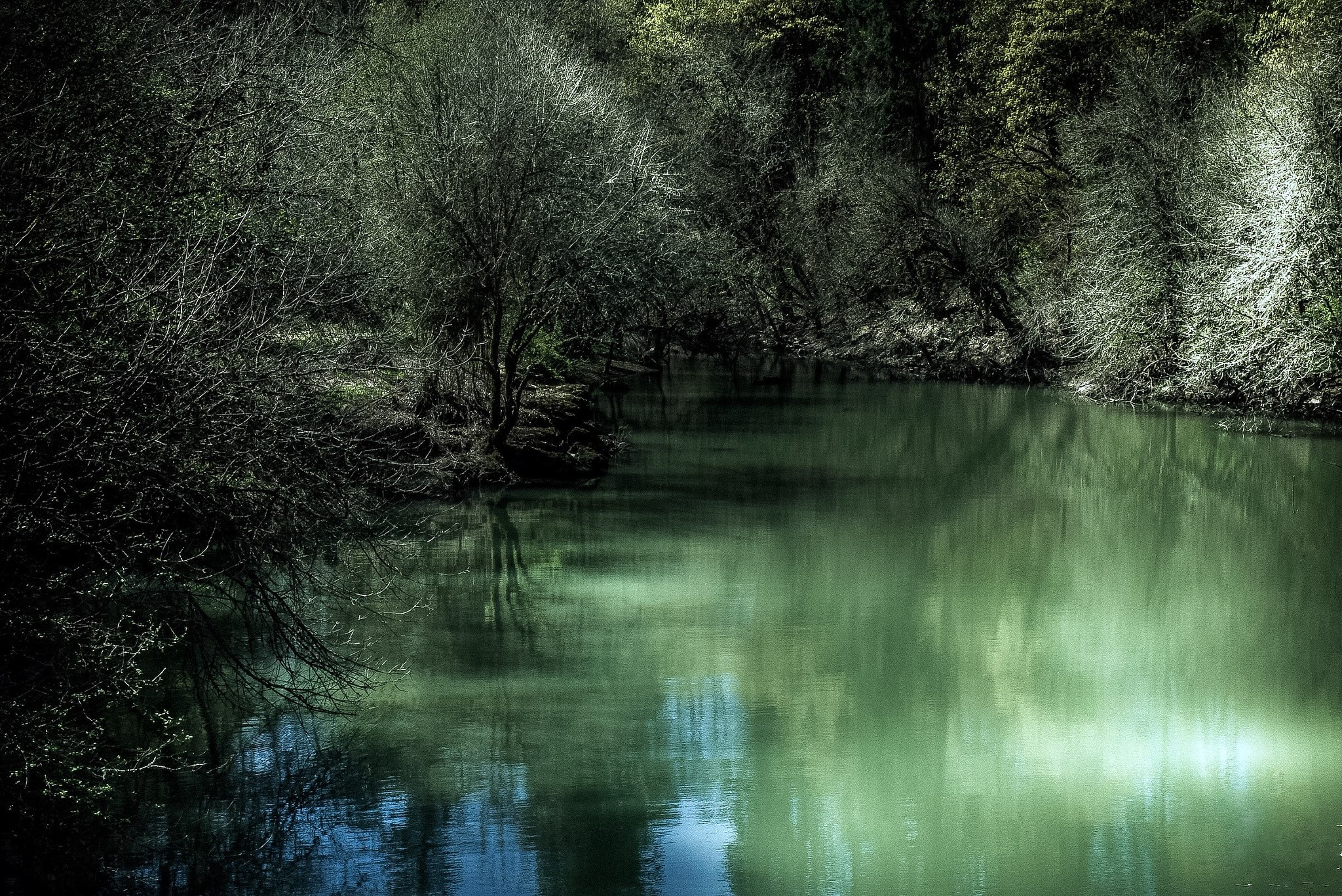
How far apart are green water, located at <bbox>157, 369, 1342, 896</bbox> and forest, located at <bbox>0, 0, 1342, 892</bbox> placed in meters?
1.36

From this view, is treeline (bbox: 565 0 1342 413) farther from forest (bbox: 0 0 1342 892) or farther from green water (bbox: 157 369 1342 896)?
green water (bbox: 157 369 1342 896)

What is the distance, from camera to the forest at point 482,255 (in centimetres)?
748

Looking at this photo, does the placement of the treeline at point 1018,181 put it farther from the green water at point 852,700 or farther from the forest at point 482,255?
the green water at point 852,700

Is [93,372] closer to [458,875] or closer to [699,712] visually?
[458,875]

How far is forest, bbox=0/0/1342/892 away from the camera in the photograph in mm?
7477

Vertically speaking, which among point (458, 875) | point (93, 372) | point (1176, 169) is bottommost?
point (458, 875)

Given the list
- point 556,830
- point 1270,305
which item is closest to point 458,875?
point 556,830

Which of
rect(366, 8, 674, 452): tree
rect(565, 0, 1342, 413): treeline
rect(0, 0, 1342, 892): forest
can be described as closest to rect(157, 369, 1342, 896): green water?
rect(0, 0, 1342, 892): forest

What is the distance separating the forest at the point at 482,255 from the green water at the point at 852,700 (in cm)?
A: 136

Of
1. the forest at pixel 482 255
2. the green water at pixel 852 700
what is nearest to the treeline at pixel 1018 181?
the forest at pixel 482 255

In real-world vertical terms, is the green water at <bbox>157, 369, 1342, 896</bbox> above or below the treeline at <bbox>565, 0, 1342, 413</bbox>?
below

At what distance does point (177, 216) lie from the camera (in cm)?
984

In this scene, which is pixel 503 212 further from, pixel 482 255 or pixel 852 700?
pixel 852 700

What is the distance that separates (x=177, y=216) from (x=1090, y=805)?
25.4ft
